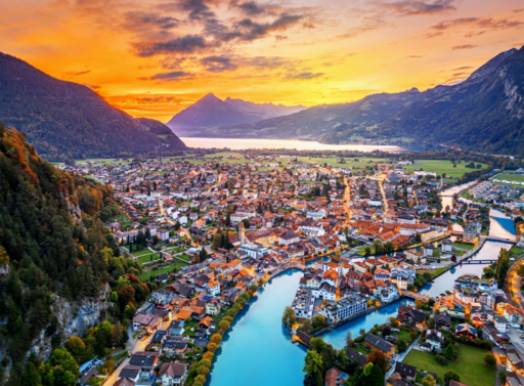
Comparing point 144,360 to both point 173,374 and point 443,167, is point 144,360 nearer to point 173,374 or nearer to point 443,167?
point 173,374

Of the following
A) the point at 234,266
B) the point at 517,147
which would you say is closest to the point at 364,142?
the point at 517,147

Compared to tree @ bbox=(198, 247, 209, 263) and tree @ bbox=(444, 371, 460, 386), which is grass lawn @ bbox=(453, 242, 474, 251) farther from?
tree @ bbox=(198, 247, 209, 263)

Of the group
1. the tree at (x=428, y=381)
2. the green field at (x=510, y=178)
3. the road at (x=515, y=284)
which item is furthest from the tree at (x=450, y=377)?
the green field at (x=510, y=178)

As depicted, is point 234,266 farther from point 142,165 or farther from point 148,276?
point 142,165

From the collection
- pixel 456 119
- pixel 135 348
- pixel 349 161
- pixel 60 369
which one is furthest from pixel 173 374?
pixel 456 119

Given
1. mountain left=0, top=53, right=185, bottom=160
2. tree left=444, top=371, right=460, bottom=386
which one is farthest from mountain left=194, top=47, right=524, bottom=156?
tree left=444, top=371, right=460, bottom=386

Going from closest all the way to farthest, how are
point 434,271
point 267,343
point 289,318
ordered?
point 267,343 < point 289,318 < point 434,271

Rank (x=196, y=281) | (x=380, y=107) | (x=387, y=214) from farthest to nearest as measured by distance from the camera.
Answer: (x=380, y=107), (x=387, y=214), (x=196, y=281)
